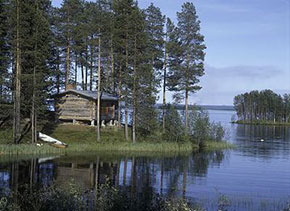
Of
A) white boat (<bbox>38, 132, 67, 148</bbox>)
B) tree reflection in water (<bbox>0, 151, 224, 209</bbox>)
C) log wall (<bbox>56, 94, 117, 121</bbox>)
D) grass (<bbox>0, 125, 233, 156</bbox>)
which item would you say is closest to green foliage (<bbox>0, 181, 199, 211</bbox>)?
tree reflection in water (<bbox>0, 151, 224, 209</bbox>)

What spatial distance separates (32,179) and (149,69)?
2200cm

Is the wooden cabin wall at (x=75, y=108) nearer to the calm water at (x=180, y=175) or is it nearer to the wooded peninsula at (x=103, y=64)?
the wooded peninsula at (x=103, y=64)

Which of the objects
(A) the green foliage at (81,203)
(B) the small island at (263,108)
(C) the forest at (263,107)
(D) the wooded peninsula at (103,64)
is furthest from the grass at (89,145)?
(C) the forest at (263,107)

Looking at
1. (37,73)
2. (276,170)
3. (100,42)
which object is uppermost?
(100,42)

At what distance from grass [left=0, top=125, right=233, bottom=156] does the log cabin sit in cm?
197

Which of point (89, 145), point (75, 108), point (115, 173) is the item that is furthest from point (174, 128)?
point (115, 173)

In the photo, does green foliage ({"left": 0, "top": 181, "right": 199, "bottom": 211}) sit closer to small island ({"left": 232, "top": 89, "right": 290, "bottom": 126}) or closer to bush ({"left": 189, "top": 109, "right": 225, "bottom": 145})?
bush ({"left": 189, "top": 109, "right": 225, "bottom": 145})

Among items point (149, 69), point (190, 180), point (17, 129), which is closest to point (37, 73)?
point (17, 129)

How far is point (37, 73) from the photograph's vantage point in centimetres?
3975

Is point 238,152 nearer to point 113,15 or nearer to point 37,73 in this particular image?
point 113,15

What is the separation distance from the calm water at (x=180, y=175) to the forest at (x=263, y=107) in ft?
361

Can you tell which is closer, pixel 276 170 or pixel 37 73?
pixel 276 170

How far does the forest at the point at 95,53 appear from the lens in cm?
3941

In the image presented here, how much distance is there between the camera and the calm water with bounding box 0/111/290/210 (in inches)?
938
